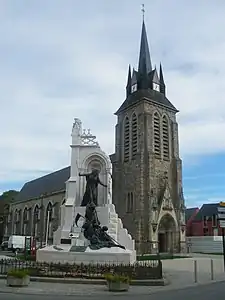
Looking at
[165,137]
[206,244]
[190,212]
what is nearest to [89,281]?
[165,137]

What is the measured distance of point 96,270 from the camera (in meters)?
15.9

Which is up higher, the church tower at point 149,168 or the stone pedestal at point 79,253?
the church tower at point 149,168

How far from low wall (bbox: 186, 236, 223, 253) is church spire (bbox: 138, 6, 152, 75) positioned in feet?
87.4

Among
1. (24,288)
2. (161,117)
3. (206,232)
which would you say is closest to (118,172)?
(161,117)

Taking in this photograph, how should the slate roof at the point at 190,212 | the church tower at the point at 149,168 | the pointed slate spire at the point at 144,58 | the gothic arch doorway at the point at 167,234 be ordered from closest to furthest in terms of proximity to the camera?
the church tower at the point at 149,168, the gothic arch doorway at the point at 167,234, the pointed slate spire at the point at 144,58, the slate roof at the point at 190,212

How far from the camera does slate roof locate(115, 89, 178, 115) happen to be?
5316cm

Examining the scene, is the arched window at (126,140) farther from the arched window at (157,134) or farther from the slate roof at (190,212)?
the slate roof at (190,212)

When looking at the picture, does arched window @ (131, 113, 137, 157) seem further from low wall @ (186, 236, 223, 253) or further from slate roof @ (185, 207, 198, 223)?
slate roof @ (185, 207, 198, 223)

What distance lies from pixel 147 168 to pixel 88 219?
27675 millimetres

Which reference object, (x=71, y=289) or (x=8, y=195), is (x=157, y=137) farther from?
(x=8, y=195)

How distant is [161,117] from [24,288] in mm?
42970

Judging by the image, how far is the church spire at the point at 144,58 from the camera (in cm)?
5772

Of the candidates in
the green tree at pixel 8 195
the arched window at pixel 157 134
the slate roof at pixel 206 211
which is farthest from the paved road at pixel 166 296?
the green tree at pixel 8 195

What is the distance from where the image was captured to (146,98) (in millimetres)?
52156
